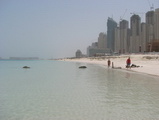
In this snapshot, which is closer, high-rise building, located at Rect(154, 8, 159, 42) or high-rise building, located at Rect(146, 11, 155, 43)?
high-rise building, located at Rect(154, 8, 159, 42)

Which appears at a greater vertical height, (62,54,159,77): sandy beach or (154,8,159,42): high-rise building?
(154,8,159,42): high-rise building

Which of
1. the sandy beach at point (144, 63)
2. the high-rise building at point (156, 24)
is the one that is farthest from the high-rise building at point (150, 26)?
the sandy beach at point (144, 63)

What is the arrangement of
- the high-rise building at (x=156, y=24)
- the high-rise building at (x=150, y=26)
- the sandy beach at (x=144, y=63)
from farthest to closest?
the high-rise building at (x=150, y=26) < the high-rise building at (x=156, y=24) < the sandy beach at (x=144, y=63)

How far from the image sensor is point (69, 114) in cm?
884

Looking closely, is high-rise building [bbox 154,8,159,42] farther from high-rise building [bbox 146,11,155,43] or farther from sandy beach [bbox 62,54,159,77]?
sandy beach [bbox 62,54,159,77]

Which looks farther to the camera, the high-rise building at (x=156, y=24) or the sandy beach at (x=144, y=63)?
the high-rise building at (x=156, y=24)

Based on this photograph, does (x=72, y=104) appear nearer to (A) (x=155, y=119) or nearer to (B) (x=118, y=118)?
(B) (x=118, y=118)

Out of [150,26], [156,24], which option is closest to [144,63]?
[156,24]

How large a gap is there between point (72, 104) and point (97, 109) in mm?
1771

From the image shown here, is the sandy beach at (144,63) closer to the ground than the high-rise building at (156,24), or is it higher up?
closer to the ground

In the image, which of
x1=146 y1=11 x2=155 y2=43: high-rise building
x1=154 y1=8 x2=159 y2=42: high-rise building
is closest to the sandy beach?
x1=154 y1=8 x2=159 y2=42: high-rise building

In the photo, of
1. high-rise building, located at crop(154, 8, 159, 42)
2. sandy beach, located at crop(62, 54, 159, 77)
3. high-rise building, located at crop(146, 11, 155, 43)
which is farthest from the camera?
high-rise building, located at crop(146, 11, 155, 43)

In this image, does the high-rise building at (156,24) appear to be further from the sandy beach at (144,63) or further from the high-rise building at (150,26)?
the sandy beach at (144,63)

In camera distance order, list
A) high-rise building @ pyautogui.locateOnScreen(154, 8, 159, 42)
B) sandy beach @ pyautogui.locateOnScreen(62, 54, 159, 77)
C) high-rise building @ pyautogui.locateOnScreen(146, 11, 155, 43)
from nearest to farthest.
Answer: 1. sandy beach @ pyautogui.locateOnScreen(62, 54, 159, 77)
2. high-rise building @ pyautogui.locateOnScreen(154, 8, 159, 42)
3. high-rise building @ pyautogui.locateOnScreen(146, 11, 155, 43)
